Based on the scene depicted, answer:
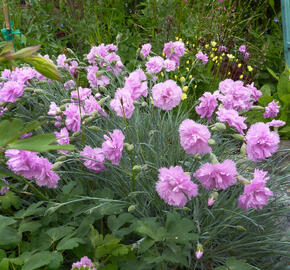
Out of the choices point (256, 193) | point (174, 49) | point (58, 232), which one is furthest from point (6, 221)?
point (174, 49)

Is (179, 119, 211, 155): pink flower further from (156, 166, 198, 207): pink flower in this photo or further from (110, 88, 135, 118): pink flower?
(110, 88, 135, 118): pink flower

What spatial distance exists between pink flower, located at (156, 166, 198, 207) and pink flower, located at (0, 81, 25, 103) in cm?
76

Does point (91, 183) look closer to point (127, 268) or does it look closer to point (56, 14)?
point (127, 268)

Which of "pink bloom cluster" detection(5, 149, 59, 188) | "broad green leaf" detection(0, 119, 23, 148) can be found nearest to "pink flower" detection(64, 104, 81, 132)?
"pink bloom cluster" detection(5, 149, 59, 188)

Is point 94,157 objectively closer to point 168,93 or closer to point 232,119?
point 168,93

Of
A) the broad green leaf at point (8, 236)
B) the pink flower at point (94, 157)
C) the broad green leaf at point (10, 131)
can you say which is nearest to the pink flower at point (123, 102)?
the pink flower at point (94, 157)

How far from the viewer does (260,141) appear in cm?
110

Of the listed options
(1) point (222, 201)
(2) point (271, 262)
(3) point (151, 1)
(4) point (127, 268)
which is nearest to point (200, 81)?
(3) point (151, 1)

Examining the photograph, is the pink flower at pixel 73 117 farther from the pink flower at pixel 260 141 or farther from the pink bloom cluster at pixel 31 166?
the pink flower at pixel 260 141

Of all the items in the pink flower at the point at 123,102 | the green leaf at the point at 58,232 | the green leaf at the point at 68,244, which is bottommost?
the green leaf at the point at 58,232

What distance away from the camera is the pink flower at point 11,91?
1.48 meters

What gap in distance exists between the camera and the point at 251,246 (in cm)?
137

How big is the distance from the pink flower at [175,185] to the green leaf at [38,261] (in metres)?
0.37

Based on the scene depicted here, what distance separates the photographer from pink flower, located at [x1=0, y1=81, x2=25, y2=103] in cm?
148
